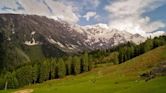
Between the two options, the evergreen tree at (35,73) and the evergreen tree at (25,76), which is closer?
the evergreen tree at (25,76)

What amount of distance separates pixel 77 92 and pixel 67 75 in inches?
4701

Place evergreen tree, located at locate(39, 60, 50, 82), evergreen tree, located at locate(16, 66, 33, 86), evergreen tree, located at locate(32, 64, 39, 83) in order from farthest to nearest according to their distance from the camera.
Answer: evergreen tree, located at locate(39, 60, 50, 82) → evergreen tree, located at locate(32, 64, 39, 83) → evergreen tree, located at locate(16, 66, 33, 86)

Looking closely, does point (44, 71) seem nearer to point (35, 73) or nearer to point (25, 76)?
point (35, 73)

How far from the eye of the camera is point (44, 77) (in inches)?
7608

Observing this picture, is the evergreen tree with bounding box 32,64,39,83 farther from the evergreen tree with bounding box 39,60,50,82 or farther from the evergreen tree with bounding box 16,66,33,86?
the evergreen tree with bounding box 39,60,50,82

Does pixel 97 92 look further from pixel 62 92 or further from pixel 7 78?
pixel 7 78

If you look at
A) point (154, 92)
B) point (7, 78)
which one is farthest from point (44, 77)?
point (154, 92)

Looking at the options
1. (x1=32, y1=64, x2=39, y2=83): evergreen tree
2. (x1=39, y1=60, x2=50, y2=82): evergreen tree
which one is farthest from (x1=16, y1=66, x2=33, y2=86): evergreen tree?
(x1=39, y1=60, x2=50, y2=82): evergreen tree

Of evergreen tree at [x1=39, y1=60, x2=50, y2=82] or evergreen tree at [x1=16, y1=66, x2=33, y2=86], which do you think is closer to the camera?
evergreen tree at [x1=16, y1=66, x2=33, y2=86]

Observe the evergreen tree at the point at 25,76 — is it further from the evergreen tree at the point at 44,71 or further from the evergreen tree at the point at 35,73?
the evergreen tree at the point at 44,71

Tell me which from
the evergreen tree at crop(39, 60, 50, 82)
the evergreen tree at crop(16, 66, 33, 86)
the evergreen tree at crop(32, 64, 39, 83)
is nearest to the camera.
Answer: the evergreen tree at crop(16, 66, 33, 86)

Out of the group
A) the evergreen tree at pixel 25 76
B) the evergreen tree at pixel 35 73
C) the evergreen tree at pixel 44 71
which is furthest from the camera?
the evergreen tree at pixel 44 71

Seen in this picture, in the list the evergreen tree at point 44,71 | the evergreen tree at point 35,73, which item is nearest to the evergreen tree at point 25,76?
the evergreen tree at point 35,73

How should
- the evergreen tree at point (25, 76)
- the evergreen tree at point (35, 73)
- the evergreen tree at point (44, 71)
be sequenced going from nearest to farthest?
the evergreen tree at point (25, 76) → the evergreen tree at point (35, 73) → the evergreen tree at point (44, 71)
